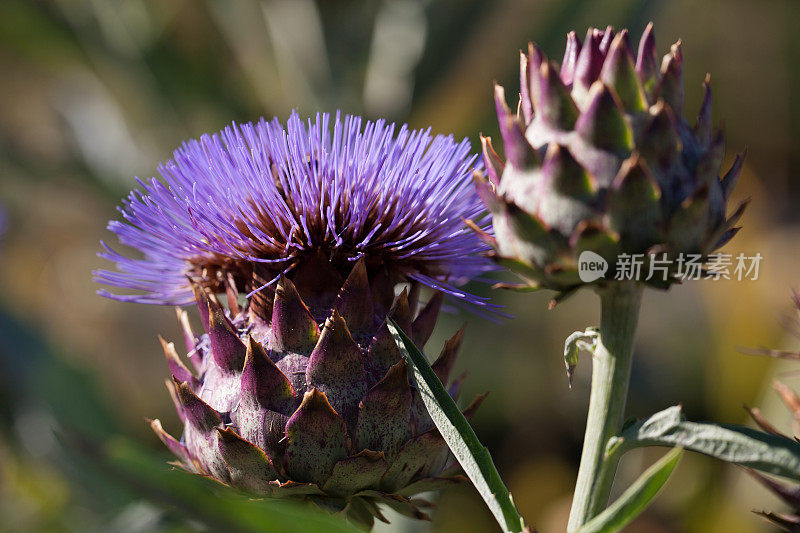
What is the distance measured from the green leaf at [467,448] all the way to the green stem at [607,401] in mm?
50

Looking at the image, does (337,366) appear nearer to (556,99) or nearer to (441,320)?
(556,99)

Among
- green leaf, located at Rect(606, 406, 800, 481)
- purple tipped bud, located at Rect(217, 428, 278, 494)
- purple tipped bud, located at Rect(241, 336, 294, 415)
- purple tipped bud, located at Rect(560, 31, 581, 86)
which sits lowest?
purple tipped bud, located at Rect(217, 428, 278, 494)

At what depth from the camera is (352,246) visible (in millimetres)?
643

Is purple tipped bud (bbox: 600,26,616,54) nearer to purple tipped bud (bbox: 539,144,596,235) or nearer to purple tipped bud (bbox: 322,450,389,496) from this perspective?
purple tipped bud (bbox: 539,144,596,235)

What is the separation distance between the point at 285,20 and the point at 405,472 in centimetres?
179

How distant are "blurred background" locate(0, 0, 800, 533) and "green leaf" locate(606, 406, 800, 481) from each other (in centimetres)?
87

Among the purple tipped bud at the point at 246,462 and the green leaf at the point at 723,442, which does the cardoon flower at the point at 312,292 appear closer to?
the purple tipped bud at the point at 246,462

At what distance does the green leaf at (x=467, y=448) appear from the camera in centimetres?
50

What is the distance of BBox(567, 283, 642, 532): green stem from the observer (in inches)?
20.1

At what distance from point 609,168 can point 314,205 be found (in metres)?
0.26

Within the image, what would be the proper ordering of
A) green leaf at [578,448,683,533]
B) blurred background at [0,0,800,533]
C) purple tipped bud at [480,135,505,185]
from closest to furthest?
green leaf at [578,448,683,533], purple tipped bud at [480,135,505,185], blurred background at [0,0,800,533]

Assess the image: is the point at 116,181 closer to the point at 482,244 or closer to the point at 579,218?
the point at 482,244

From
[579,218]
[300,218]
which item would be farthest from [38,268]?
[579,218]

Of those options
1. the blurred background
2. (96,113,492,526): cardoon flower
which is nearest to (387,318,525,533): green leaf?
(96,113,492,526): cardoon flower
